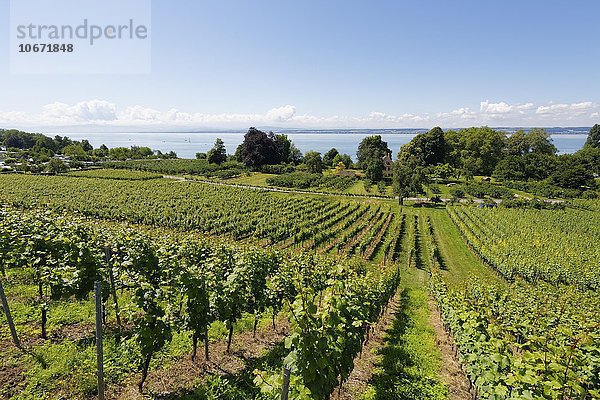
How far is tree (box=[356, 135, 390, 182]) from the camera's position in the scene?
59.0 m

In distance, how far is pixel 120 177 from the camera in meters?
57.0

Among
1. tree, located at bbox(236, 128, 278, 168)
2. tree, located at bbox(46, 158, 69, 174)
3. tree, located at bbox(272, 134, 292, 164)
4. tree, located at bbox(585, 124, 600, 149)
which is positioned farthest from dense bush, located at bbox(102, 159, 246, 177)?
tree, located at bbox(585, 124, 600, 149)

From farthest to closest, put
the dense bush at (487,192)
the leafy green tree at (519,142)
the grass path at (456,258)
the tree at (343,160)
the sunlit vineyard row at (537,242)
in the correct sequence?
the leafy green tree at (519,142), the tree at (343,160), the dense bush at (487,192), the grass path at (456,258), the sunlit vineyard row at (537,242)

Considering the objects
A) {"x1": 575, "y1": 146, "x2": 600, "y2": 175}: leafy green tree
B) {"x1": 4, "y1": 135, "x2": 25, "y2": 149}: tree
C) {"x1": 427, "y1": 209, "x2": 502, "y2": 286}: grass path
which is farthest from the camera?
{"x1": 4, "y1": 135, "x2": 25, "y2": 149}: tree

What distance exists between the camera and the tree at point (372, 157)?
59.0 meters

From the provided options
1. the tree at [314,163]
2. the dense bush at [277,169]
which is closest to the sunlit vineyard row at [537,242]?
the tree at [314,163]

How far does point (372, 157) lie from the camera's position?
65188 mm

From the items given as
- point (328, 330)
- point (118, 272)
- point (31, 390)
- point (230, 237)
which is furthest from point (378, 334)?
point (230, 237)

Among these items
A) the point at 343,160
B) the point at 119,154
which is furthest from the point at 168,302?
the point at 119,154

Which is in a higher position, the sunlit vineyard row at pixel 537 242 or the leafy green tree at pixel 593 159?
the leafy green tree at pixel 593 159

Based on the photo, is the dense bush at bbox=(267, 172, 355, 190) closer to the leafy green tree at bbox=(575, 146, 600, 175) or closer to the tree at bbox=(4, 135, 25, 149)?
the leafy green tree at bbox=(575, 146, 600, 175)

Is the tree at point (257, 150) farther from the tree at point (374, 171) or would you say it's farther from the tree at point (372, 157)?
the tree at point (374, 171)

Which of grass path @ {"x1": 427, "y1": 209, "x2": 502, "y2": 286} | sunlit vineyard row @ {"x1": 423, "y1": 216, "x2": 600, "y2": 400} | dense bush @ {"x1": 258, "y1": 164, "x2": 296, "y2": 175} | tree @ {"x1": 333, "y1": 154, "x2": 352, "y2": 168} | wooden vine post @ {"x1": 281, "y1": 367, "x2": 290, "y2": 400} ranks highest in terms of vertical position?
tree @ {"x1": 333, "y1": 154, "x2": 352, "y2": 168}

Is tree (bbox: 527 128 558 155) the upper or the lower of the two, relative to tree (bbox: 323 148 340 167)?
upper
